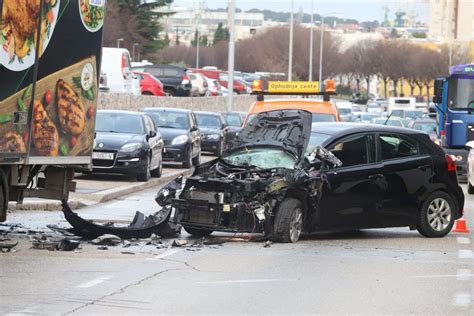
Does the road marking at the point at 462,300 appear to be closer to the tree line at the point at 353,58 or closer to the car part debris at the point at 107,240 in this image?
the car part debris at the point at 107,240

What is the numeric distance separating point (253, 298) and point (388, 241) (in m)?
5.91

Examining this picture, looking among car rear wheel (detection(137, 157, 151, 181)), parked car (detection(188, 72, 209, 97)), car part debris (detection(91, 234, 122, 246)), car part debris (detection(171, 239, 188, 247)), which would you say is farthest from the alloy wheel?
parked car (detection(188, 72, 209, 97))

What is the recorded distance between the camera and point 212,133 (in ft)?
130

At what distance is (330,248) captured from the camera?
15352mm

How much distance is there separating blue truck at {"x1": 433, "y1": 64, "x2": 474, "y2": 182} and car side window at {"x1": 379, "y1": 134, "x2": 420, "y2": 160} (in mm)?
14722

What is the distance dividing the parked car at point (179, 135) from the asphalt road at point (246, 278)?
15179 millimetres

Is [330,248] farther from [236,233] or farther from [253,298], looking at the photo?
[253,298]

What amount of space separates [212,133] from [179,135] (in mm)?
7830

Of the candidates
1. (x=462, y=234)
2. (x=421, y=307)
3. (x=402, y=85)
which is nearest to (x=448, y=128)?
(x=462, y=234)

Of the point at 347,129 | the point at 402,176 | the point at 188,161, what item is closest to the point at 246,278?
the point at 347,129

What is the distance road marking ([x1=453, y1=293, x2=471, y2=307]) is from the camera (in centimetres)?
1084

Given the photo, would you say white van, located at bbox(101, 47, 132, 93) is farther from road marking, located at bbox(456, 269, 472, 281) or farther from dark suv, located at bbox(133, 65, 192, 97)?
road marking, located at bbox(456, 269, 472, 281)

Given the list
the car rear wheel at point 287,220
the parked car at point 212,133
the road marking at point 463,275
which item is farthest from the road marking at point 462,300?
the parked car at point 212,133

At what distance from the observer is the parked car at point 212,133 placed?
1549 inches
